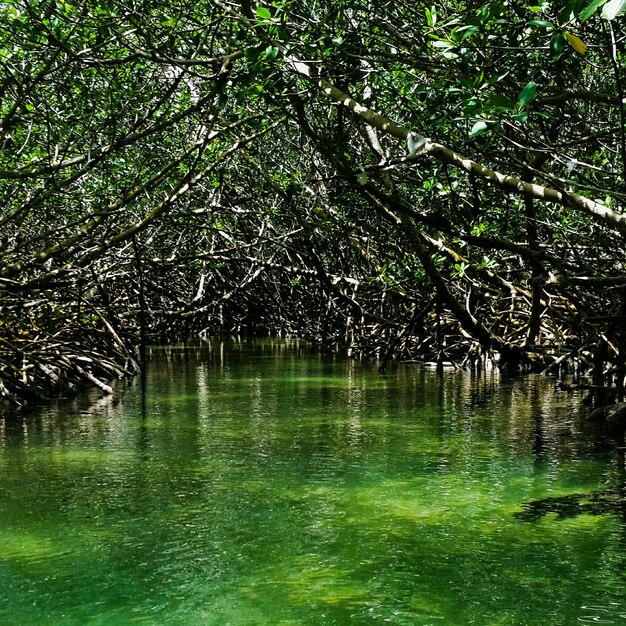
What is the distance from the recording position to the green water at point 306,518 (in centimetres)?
382

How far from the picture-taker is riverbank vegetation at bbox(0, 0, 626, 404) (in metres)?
5.08

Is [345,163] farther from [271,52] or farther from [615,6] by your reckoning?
[615,6]

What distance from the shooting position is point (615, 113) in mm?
6777

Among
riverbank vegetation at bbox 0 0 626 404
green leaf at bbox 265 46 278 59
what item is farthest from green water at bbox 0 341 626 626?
green leaf at bbox 265 46 278 59

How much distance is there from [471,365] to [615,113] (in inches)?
264

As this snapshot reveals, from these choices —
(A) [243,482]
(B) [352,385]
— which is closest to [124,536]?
(A) [243,482]

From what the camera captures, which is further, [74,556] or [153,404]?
[153,404]

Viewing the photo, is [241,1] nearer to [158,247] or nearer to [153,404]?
[153,404]

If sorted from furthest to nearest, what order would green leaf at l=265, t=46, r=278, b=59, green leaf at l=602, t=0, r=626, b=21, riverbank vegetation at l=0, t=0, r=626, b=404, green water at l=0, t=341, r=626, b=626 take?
riverbank vegetation at l=0, t=0, r=626, b=404 < green leaf at l=265, t=46, r=278, b=59 < green water at l=0, t=341, r=626, b=626 < green leaf at l=602, t=0, r=626, b=21

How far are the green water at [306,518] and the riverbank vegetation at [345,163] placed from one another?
1.25 m

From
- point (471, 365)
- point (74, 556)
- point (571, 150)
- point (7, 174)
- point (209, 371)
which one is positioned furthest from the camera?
point (209, 371)

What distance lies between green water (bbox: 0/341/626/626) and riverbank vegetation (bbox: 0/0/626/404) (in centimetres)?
125

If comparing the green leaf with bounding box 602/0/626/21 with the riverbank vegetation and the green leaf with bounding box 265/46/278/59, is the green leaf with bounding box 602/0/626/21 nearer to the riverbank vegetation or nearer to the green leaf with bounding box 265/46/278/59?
the riverbank vegetation

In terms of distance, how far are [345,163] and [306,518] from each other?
8.93 ft
